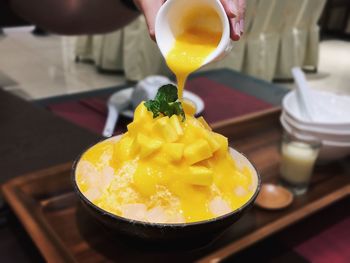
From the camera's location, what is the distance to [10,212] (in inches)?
32.5

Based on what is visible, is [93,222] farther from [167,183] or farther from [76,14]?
[76,14]

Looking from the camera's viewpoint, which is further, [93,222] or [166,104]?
[93,222]

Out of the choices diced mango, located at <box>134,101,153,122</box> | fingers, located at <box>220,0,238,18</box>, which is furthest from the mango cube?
fingers, located at <box>220,0,238,18</box>

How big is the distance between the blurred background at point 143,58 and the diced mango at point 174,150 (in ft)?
7.84

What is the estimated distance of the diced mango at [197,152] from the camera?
2.17 feet

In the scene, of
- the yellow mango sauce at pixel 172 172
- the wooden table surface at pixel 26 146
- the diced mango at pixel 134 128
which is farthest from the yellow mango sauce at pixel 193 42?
the wooden table surface at pixel 26 146

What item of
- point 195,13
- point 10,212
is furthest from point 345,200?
point 10,212

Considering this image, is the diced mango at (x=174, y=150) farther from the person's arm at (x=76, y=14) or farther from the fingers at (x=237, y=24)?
the person's arm at (x=76, y=14)

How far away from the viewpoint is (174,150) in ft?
2.17

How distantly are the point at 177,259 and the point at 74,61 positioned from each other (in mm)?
3408

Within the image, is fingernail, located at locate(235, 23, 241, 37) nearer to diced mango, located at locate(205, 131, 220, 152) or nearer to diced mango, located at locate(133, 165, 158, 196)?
diced mango, located at locate(205, 131, 220, 152)

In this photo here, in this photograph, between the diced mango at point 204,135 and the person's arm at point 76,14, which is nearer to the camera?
the diced mango at point 204,135

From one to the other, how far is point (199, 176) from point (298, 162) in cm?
46

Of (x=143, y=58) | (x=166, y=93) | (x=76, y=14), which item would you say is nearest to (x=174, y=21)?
(x=166, y=93)
